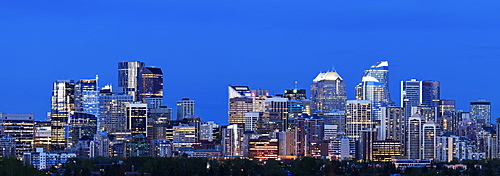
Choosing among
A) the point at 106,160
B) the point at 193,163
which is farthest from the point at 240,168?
the point at 106,160

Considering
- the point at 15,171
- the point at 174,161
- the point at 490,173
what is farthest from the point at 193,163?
the point at 15,171

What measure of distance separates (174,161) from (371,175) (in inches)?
860

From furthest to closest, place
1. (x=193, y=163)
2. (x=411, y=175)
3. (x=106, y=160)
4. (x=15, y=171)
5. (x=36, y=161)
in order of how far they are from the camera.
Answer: (x=36, y=161) → (x=106, y=160) → (x=193, y=163) → (x=411, y=175) → (x=15, y=171)

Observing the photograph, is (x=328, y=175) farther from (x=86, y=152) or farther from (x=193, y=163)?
(x=86, y=152)

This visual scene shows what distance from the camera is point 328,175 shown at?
126000 millimetres

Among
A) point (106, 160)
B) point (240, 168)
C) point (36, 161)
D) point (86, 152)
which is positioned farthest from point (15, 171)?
point (86, 152)

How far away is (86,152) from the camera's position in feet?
652

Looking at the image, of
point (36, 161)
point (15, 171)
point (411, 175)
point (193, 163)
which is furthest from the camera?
point (36, 161)

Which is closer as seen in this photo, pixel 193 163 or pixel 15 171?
pixel 15 171

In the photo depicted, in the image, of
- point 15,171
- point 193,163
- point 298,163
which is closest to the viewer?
point 15,171

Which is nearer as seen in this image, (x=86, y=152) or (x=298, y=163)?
(x=298, y=163)

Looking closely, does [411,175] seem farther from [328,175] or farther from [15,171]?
[15,171]

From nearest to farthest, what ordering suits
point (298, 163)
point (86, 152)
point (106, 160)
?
1. point (298, 163)
2. point (106, 160)
3. point (86, 152)

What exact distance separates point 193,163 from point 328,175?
19772 mm
